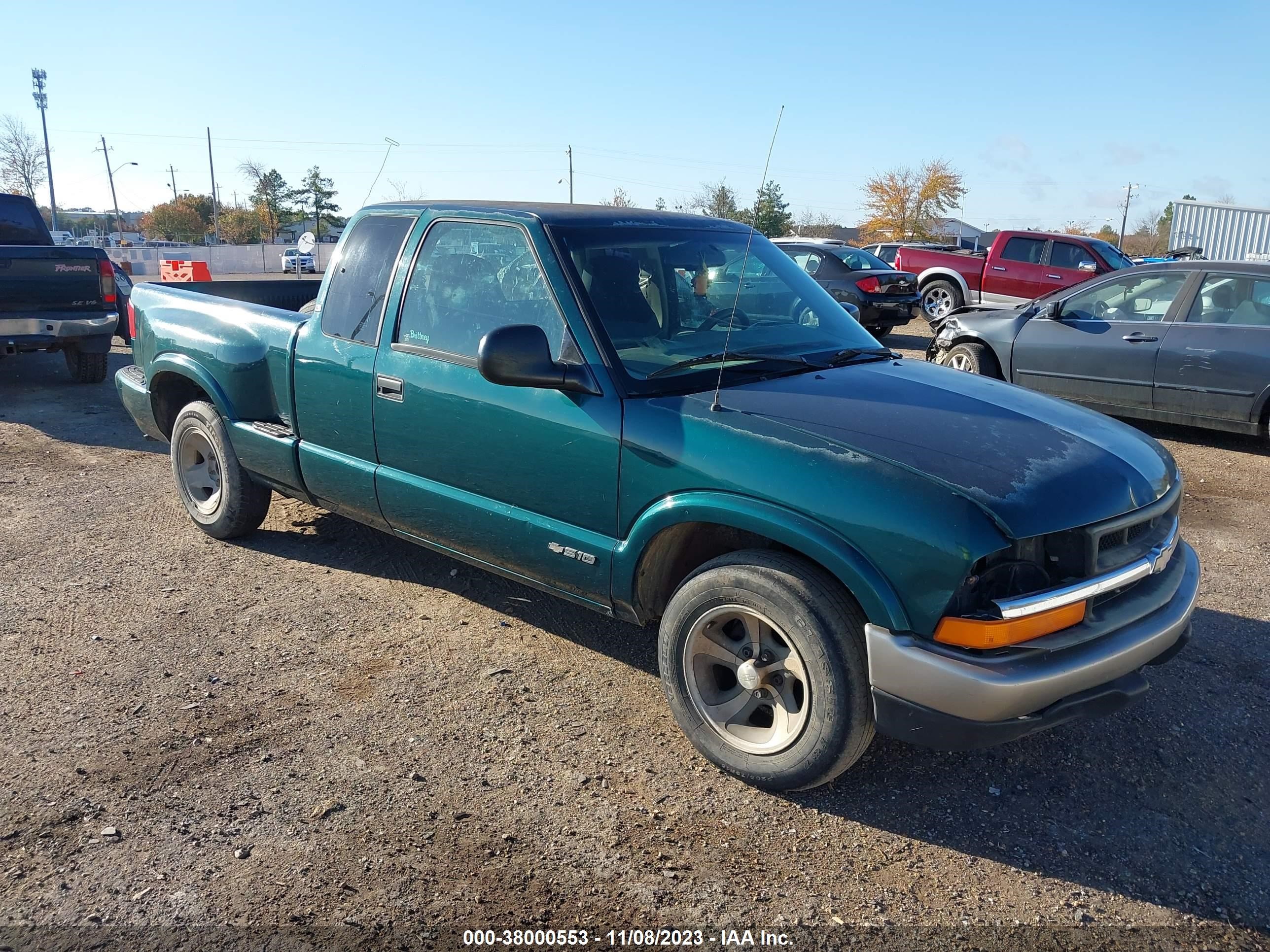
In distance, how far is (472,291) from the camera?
403 cm

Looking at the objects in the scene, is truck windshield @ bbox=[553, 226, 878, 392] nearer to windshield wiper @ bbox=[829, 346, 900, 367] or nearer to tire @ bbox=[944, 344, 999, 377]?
windshield wiper @ bbox=[829, 346, 900, 367]

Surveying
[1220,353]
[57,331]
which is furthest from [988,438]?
[57,331]

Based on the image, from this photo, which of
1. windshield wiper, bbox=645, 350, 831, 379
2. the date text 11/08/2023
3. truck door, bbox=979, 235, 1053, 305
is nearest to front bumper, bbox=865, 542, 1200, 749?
the date text 11/08/2023

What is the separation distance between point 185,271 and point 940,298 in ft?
57.8

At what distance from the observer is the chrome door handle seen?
13.5ft

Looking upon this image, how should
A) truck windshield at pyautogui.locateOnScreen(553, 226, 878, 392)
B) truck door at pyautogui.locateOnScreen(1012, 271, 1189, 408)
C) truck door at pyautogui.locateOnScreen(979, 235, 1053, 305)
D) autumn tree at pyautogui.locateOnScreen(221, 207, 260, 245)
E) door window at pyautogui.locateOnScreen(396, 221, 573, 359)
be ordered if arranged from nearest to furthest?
Answer: truck windshield at pyautogui.locateOnScreen(553, 226, 878, 392), door window at pyautogui.locateOnScreen(396, 221, 573, 359), truck door at pyautogui.locateOnScreen(1012, 271, 1189, 408), truck door at pyautogui.locateOnScreen(979, 235, 1053, 305), autumn tree at pyautogui.locateOnScreen(221, 207, 260, 245)

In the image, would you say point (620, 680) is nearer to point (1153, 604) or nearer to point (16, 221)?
point (1153, 604)

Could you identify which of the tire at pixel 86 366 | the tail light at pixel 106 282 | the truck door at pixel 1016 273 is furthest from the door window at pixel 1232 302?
the tire at pixel 86 366

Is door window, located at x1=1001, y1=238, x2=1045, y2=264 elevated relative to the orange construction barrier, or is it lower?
elevated

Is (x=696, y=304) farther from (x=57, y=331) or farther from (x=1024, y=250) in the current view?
(x=1024, y=250)

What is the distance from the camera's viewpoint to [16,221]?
11133 millimetres

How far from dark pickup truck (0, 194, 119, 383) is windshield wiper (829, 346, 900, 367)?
827cm

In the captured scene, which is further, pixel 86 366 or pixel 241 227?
pixel 241 227

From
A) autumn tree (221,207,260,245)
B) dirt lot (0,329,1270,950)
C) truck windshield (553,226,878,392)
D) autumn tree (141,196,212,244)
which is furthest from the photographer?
autumn tree (141,196,212,244)
